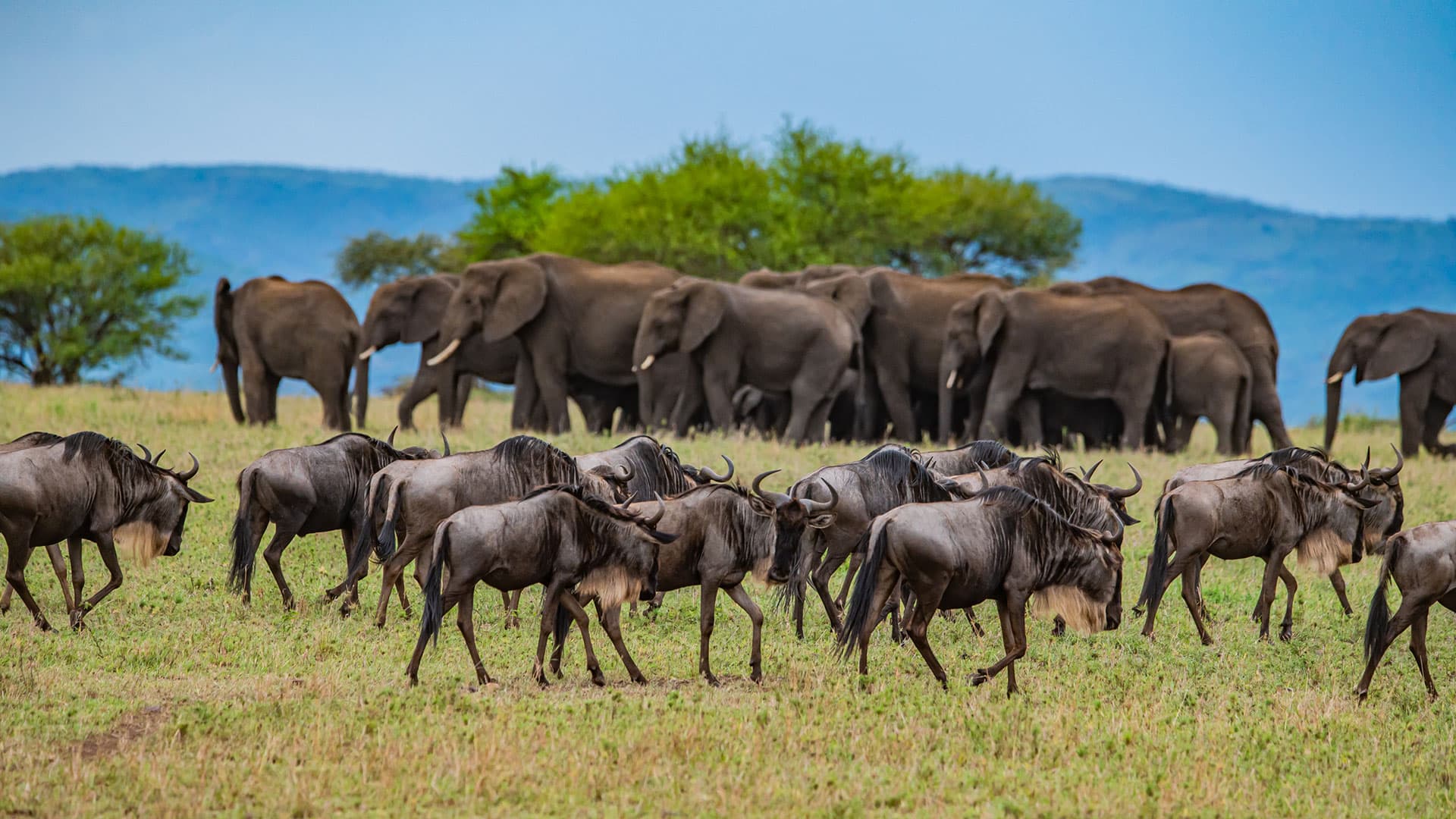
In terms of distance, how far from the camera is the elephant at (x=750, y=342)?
23.3 metres

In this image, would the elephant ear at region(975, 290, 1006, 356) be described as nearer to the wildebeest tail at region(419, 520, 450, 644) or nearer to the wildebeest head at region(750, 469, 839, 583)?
the wildebeest head at region(750, 469, 839, 583)

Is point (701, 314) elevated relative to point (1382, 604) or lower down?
lower down

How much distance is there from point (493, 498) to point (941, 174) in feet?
182

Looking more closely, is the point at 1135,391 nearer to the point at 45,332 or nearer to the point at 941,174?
the point at 45,332

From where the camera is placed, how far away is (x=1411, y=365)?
26078 millimetres

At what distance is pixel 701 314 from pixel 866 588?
1407 cm

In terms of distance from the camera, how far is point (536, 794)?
7.29 metres

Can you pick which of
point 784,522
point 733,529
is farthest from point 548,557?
point 784,522

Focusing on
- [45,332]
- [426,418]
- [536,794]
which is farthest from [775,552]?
[45,332]

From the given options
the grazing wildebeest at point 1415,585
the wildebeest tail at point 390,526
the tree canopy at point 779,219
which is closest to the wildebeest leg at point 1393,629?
the grazing wildebeest at point 1415,585

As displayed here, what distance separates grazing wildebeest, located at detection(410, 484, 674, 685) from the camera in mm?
9117

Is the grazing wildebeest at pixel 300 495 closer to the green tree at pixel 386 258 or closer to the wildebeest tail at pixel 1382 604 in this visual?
the wildebeest tail at pixel 1382 604

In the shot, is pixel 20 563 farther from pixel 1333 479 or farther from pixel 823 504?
pixel 1333 479

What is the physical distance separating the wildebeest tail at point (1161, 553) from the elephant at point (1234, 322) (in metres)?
14.7
